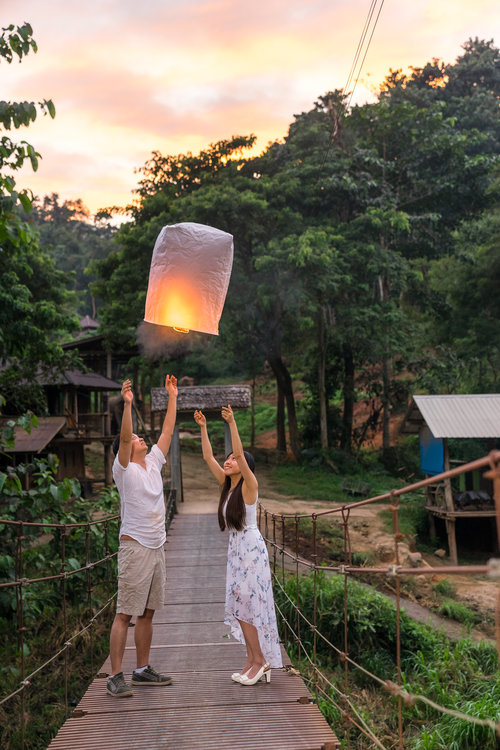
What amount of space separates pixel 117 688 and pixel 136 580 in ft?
1.73

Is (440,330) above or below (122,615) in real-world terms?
above

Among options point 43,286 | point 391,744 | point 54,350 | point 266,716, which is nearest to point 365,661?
point 391,744

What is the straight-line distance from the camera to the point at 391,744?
5.53m

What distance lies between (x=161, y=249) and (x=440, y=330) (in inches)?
723

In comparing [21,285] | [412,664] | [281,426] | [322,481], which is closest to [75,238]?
[281,426]

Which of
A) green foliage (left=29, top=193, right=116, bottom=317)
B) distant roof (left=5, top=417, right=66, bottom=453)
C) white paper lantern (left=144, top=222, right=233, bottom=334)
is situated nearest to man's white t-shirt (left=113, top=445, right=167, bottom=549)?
white paper lantern (left=144, top=222, right=233, bottom=334)

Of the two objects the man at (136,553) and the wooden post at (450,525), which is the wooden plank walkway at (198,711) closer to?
the man at (136,553)

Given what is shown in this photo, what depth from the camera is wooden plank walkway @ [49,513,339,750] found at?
2.71m

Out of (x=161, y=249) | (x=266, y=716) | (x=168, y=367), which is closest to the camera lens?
(x=161, y=249)

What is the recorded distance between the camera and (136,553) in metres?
3.30

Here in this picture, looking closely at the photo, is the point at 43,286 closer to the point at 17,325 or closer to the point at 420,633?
the point at 17,325

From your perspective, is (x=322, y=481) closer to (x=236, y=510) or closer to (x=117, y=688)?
(x=236, y=510)

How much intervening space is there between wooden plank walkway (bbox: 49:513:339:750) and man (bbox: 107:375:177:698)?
175mm

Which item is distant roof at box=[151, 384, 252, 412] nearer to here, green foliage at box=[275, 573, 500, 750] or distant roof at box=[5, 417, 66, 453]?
green foliage at box=[275, 573, 500, 750]
